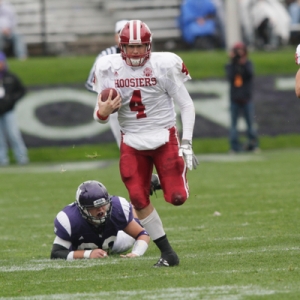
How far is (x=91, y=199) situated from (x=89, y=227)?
0.34m

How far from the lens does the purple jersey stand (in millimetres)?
6121

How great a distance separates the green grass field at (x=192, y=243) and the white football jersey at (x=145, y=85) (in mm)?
987

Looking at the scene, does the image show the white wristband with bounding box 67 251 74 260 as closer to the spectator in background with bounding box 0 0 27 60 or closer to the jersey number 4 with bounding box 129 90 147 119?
the jersey number 4 with bounding box 129 90 147 119

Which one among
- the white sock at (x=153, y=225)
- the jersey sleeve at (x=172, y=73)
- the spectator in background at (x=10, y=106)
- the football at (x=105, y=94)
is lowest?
the spectator in background at (x=10, y=106)

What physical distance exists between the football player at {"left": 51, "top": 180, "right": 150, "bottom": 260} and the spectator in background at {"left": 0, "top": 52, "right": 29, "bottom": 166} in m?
8.11

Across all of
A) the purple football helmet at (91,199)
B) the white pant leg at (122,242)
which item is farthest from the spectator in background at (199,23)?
the purple football helmet at (91,199)

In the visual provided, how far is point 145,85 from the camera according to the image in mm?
Answer: 5727

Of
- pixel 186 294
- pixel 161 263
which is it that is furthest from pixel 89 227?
pixel 186 294

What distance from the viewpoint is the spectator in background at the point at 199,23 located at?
18172 millimetres

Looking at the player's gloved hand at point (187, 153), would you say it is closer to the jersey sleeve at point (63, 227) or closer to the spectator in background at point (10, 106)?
the jersey sleeve at point (63, 227)

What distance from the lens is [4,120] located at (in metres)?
14.3

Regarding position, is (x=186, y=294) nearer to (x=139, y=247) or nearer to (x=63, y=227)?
(x=139, y=247)

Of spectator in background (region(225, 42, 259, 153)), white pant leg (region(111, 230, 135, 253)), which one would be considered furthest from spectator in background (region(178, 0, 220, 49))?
white pant leg (region(111, 230, 135, 253))

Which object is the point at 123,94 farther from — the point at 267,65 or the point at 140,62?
the point at 267,65
